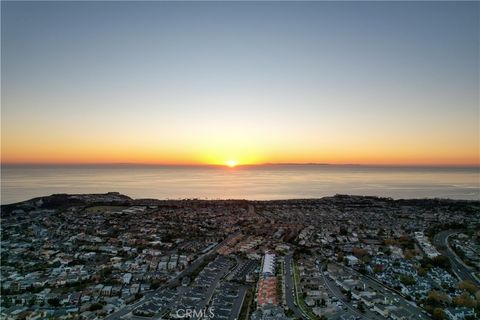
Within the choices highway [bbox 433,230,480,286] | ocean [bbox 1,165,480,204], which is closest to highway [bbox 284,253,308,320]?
highway [bbox 433,230,480,286]

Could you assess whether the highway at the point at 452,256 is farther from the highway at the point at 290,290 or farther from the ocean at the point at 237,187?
the ocean at the point at 237,187

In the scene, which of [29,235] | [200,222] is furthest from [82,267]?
[200,222]

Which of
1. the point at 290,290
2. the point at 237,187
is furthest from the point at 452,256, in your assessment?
the point at 237,187

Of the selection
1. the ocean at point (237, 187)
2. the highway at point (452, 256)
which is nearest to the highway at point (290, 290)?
the highway at point (452, 256)

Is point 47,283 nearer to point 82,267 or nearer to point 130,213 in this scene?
point 82,267

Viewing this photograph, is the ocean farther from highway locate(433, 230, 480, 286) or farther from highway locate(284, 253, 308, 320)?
highway locate(284, 253, 308, 320)

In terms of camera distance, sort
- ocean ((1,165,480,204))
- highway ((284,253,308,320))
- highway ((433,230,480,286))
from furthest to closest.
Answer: ocean ((1,165,480,204))
highway ((433,230,480,286))
highway ((284,253,308,320))

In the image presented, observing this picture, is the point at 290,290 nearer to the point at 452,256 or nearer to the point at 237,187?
the point at 452,256
